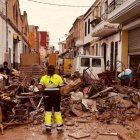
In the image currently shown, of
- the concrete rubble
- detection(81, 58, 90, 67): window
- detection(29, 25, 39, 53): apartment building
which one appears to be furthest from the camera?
detection(29, 25, 39, 53): apartment building

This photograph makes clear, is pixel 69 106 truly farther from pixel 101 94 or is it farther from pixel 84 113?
pixel 101 94

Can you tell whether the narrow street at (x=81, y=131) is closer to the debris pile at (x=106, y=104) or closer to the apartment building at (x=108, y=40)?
the debris pile at (x=106, y=104)

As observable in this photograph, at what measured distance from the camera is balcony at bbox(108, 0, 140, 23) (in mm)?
14866

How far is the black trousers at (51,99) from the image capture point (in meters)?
7.95

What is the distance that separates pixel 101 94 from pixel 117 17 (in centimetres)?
686

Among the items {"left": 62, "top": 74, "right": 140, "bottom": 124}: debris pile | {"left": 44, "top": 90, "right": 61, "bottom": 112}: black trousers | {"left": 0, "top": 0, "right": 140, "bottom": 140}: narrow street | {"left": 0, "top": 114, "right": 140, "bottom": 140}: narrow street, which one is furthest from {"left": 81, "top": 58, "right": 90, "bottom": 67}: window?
{"left": 44, "top": 90, "right": 61, "bottom": 112}: black trousers

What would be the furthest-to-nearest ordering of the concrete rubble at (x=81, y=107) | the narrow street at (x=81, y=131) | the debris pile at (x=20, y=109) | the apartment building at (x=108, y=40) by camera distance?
1. the apartment building at (x=108, y=40)
2. the concrete rubble at (x=81, y=107)
3. the debris pile at (x=20, y=109)
4. the narrow street at (x=81, y=131)

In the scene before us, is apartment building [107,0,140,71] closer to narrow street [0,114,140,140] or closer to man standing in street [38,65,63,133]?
narrow street [0,114,140,140]

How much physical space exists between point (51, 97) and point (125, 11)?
31.5ft

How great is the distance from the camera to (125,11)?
53.1ft

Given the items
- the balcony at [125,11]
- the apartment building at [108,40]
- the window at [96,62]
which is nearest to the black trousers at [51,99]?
the balcony at [125,11]

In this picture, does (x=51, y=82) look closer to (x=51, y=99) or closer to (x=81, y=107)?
(x=51, y=99)

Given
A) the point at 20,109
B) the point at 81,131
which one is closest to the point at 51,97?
the point at 81,131

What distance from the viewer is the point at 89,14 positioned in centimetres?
3306
